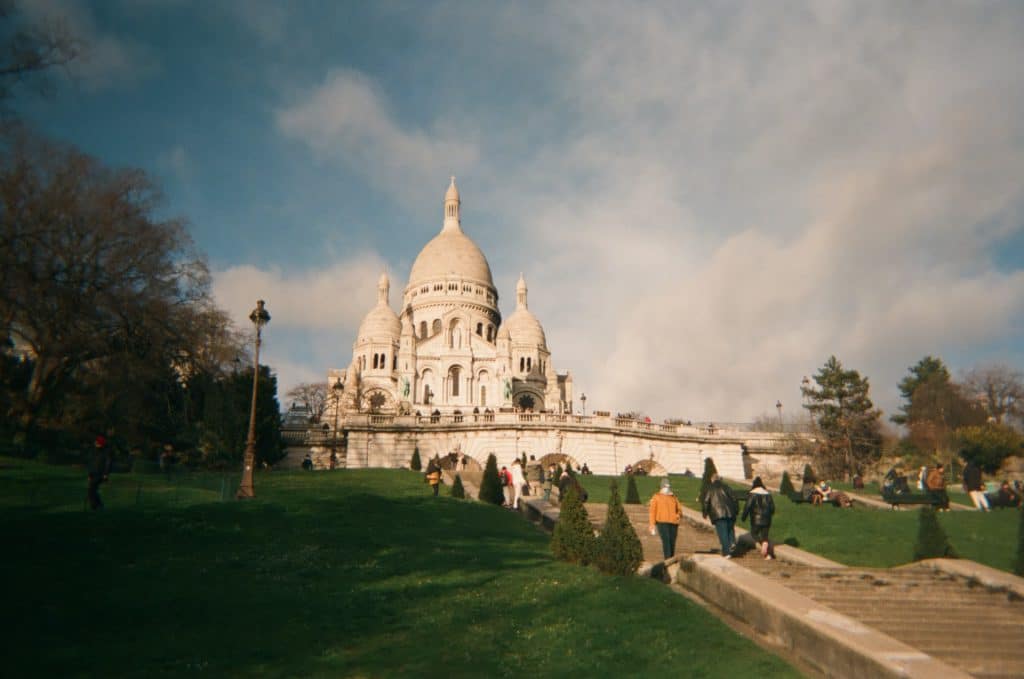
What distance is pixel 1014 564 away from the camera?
40.9 feet

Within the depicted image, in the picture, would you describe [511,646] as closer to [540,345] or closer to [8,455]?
[8,455]

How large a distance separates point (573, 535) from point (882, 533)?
7.95 metres

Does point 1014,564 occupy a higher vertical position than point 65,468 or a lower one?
lower

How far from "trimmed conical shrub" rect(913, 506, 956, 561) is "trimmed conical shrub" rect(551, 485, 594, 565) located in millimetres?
5856

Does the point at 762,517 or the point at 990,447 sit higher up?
the point at 990,447

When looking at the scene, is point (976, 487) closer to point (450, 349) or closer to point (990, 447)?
point (990, 447)

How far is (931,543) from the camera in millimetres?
13320

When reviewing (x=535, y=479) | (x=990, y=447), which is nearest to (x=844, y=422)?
(x=990, y=447)

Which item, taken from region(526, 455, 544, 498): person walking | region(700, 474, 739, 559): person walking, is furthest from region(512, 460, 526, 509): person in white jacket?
region(700, 474, 739, 559): person walking

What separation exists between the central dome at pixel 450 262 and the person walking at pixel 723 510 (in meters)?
70.5

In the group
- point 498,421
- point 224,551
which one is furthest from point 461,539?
point 498,421

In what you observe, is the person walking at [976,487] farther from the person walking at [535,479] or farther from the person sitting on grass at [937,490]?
the person walking at [535,479]

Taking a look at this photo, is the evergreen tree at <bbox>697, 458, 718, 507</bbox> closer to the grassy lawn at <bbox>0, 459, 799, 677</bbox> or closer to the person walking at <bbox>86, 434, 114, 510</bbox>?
the grassy lawn at <bbox>0, 459, 799, 677</bbox>

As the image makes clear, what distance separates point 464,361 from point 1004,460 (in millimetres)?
44367
